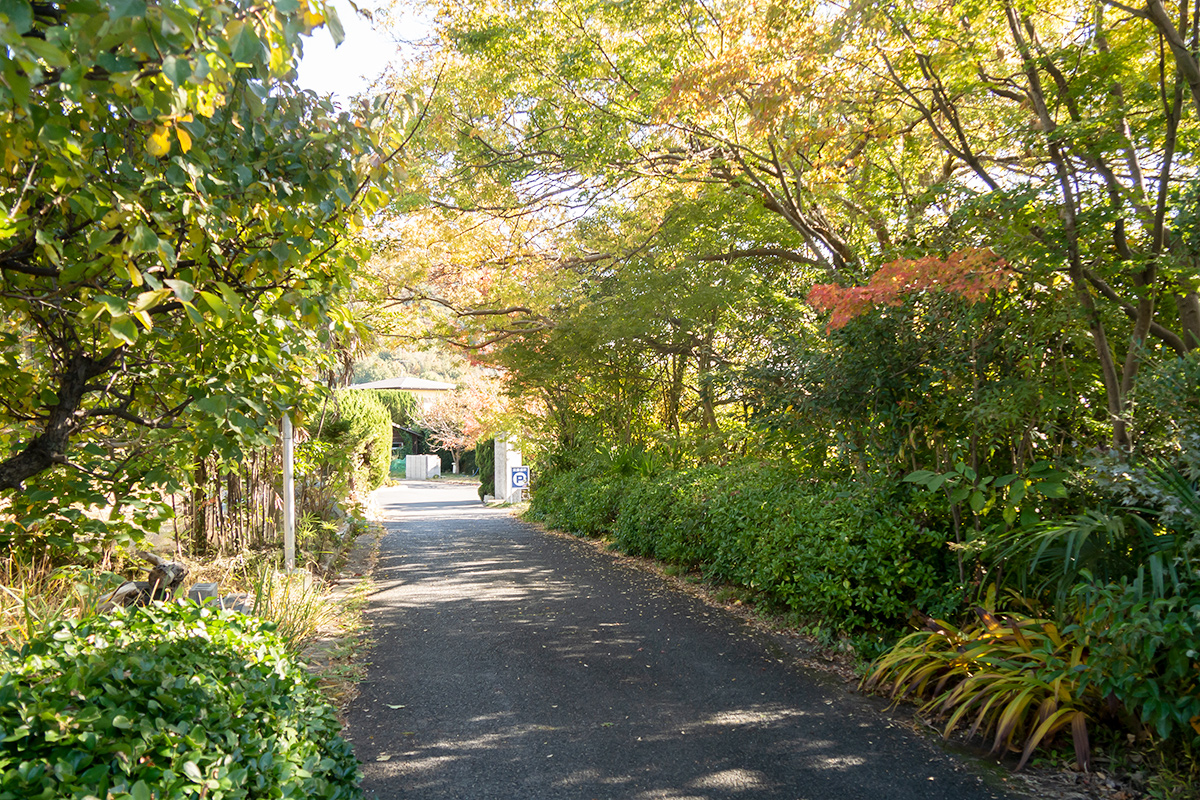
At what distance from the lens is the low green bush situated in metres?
1.94

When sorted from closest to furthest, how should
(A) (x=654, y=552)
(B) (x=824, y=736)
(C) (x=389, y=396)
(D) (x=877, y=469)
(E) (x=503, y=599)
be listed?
(B) (x=824, y=736)
(D) (x=877, y=469)
(E) (x=503, y=599)
(A) (x=654, y=552)
(C) (x=389, y=396)

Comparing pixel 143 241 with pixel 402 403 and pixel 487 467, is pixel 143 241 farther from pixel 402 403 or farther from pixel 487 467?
pixel 402 403

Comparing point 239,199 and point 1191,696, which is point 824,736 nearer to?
point 1191,696

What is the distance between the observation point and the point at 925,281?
510 cm

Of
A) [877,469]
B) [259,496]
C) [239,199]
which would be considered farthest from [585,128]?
[239,199]

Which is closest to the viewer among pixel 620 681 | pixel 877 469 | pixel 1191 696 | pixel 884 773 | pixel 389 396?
pixel 1191 696

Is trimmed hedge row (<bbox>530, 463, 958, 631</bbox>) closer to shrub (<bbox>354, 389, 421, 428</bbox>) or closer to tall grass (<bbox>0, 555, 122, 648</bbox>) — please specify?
tall grass (<bbox>0, 555, 122, 648</bbox>)

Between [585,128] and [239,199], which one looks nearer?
[239,199]

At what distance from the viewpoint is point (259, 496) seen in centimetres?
823

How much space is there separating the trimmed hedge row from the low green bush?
12.5 feet

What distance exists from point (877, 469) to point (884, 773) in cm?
280

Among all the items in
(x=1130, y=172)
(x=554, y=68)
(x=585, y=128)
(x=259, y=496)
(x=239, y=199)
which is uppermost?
(x=554, y=68)

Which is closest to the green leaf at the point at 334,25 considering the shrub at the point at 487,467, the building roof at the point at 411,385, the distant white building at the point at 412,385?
the shrub at the point at 487,467

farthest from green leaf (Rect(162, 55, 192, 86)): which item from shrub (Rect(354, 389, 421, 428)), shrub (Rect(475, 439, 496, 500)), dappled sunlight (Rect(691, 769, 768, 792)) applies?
shrub (Rect(354, 389, 421, 428))
